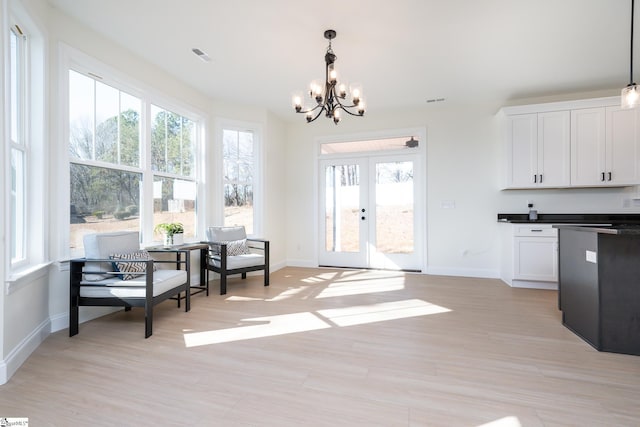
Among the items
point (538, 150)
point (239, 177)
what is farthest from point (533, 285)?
point (239, 177)

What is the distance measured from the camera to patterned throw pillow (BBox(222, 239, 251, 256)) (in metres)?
4.30

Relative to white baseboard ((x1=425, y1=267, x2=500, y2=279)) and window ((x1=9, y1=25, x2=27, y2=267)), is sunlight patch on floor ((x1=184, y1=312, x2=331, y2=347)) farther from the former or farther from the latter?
white baseboard ((x1=425, y1=267, x2=500, y2=279))

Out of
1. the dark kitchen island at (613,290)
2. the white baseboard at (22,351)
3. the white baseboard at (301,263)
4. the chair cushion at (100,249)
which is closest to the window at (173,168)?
the chair cushion at (100,249)

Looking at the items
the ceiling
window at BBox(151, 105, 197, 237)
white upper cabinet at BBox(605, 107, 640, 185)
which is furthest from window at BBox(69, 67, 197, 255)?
white upper cabinet at BBox(605, 107, 640, 185)

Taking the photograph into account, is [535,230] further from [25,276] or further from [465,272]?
[25,276]

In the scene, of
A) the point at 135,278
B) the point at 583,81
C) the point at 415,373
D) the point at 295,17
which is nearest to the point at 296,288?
the point at 135,278

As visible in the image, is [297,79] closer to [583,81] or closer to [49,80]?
[49,80]

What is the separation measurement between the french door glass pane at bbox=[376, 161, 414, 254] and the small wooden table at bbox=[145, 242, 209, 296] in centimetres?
295

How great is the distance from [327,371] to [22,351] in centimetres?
217

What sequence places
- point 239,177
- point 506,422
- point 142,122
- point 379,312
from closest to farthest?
point 506,422
point 379,312
point 142,122
point 239,177

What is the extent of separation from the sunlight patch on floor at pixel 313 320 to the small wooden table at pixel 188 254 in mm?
863

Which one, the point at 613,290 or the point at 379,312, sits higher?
the point at 613,290

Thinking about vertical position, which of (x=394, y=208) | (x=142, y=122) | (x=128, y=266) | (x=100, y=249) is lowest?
(x=128, y=266)

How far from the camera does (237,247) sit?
14.4 feet
